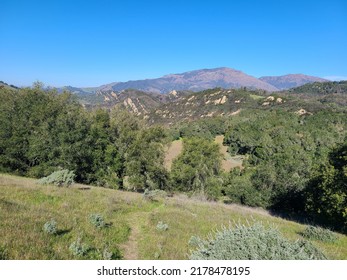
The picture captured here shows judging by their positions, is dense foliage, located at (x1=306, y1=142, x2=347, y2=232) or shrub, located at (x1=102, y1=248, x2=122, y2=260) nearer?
shrub, located at (x1=102, y1=248, x2=122, y2=260)

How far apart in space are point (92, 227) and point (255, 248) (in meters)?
6.51

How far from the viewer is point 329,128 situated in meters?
107

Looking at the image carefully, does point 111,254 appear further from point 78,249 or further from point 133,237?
point 133,237

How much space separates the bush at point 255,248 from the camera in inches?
233

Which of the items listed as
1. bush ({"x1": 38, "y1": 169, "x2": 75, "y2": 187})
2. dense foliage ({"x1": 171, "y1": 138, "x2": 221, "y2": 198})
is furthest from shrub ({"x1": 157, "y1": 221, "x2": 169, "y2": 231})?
dense foliage ({"x1": 171, "y1": 138, "x2": 221, "y2": 198})

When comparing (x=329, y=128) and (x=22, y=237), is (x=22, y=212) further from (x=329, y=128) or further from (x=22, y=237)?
(x=329, y=128)

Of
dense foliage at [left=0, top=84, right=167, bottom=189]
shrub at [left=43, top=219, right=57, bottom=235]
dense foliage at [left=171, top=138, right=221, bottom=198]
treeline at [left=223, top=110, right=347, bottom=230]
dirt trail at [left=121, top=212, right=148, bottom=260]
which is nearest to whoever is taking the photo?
shrub at [left=43, top=219, right=57, bottom=235]

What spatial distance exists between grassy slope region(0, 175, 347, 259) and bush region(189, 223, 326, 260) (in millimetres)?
2238

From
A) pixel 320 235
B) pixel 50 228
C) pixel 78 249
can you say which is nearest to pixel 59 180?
pixel 50 228

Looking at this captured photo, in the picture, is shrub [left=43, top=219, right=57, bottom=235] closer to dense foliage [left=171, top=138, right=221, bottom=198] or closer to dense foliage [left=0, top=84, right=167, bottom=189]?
dense foliage [left=0, top=84, right=167, bottom=189]

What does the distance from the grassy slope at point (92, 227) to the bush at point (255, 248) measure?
7.34 feet

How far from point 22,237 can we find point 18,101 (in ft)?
130

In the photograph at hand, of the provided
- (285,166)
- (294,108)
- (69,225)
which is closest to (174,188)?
(285,166)

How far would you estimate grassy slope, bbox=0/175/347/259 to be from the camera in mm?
7688
